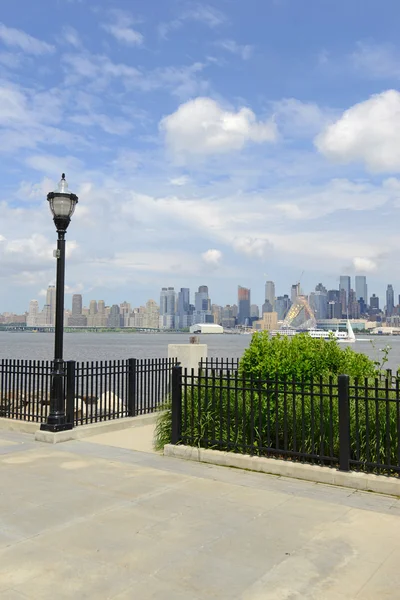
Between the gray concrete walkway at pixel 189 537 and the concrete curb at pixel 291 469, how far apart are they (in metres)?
0.20

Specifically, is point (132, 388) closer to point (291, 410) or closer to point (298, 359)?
point (298, 359)

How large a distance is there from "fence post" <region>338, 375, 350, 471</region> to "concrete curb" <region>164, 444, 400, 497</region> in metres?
0.18

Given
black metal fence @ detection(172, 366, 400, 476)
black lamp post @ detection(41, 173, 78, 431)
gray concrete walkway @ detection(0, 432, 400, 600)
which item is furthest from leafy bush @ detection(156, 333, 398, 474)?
black lamp post @ detection(41, 173, 78, 431)

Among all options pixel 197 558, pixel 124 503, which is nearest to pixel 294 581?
pixel 197 558

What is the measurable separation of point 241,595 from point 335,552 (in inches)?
49.0

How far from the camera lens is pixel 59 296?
11.2 metres

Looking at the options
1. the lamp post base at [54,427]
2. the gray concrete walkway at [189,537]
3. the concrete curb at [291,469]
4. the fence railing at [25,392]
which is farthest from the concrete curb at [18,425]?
the concrete curb at [291,469]

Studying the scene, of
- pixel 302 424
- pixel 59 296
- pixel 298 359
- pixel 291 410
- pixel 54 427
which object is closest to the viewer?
pixel 302 424

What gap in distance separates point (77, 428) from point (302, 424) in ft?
16.5

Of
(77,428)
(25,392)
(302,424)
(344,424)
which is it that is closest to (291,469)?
(302,424)

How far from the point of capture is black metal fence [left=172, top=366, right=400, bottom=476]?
24.7ft

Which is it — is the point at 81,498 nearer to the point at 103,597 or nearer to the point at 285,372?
the point at 103,597

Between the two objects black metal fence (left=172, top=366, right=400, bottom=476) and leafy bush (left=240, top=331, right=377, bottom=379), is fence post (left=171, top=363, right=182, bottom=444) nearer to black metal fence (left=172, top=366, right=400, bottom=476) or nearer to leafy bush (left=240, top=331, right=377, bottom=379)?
black metal fence (left=172, top=366, right=400, bottom=476)

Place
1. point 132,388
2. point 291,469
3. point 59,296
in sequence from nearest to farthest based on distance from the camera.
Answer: point 291,469
point 59,296
point 132,388
